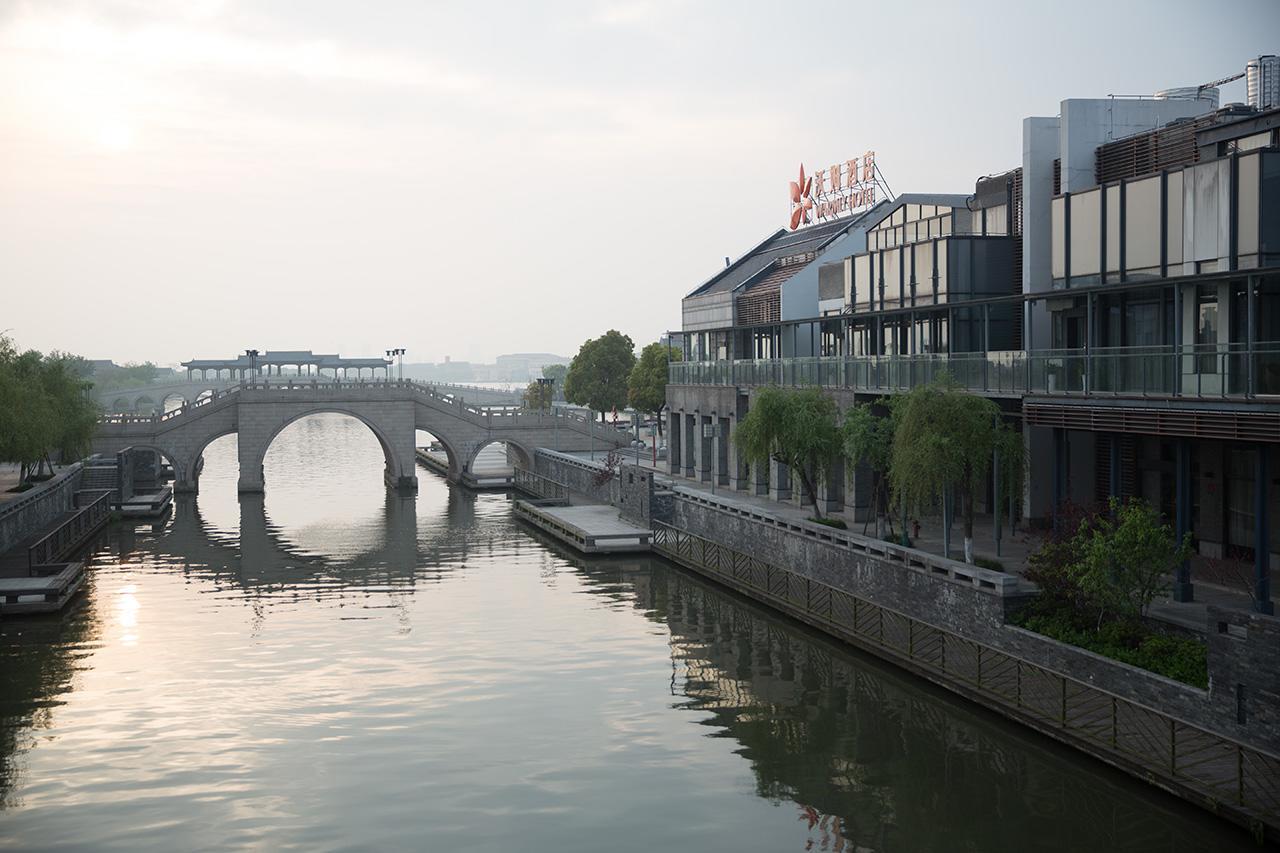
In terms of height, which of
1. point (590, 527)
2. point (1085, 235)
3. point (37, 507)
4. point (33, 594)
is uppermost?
point (1085, 235)

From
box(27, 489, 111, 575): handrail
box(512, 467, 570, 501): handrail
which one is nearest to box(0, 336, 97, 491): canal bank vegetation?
box(27, 489, 111, 575): handrail

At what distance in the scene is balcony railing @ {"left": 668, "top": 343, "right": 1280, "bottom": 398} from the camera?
28844 millimetres

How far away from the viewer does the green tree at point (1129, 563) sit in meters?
27.5

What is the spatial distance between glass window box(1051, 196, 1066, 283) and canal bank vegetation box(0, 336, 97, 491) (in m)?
42.5

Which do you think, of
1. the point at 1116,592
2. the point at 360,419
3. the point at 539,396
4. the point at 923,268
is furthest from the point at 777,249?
the point at 539,396

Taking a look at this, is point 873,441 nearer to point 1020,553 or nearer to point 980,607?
point 1020,553

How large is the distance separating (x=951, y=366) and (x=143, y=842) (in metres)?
27.9

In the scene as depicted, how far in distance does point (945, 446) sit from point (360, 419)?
58148 millimetres

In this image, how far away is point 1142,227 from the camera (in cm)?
3503

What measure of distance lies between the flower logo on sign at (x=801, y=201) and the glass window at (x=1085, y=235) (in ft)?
115

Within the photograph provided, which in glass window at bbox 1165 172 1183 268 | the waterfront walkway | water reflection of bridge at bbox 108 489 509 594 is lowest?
water reflection of bridge at bbox 108 489 509 594

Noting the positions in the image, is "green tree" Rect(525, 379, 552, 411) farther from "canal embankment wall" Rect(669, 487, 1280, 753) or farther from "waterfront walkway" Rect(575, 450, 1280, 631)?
"canal embankment wall" Rect(669, 487, 1280, 753)

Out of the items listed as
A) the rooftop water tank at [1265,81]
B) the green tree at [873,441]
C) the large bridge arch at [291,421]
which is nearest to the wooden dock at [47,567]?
the large bridge arch at [291,421]

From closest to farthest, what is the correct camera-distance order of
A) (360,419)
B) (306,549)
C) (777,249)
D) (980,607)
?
1. (980,607)
2. (306,549)
3. (777,249)
4. (360,419)
